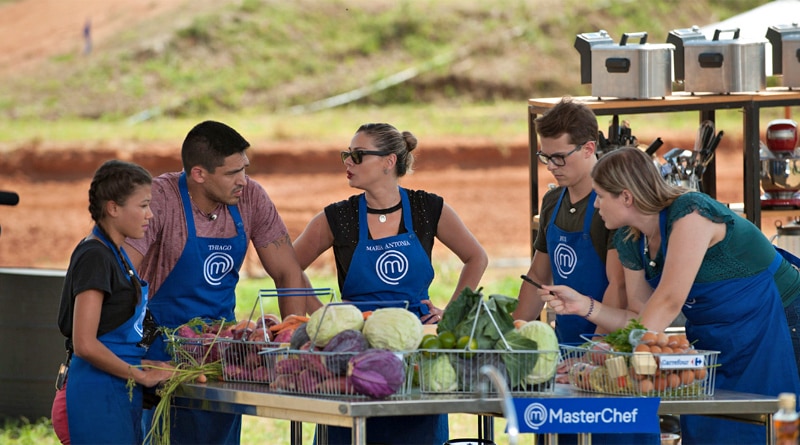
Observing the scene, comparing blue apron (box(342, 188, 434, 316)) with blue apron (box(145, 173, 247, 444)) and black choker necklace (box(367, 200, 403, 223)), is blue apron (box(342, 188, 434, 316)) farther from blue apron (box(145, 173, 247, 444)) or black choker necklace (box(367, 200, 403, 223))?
blue apron (box(145, 173, 247, 444))

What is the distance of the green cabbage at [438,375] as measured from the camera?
3.69 meters

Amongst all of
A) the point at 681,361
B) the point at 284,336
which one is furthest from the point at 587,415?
the point at 284,336

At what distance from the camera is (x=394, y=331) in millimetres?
3711

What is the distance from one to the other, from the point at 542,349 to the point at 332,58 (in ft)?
73.8

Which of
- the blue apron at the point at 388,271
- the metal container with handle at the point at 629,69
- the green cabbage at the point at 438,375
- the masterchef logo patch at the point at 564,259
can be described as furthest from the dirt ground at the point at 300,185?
the green cabbage at the point at 438,375

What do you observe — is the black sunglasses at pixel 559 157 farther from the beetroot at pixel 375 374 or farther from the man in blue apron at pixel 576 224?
the beetroot at pixel 375 374

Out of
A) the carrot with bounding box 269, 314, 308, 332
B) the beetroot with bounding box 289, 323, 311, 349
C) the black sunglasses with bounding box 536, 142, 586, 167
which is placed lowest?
the beetroot with bounding box 289, 323, 311, 349

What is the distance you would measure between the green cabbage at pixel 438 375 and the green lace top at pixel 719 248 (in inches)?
36.6

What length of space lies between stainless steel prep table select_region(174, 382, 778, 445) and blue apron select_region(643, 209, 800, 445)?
407 mm

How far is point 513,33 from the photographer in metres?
26.6

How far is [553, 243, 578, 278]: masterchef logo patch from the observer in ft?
15.2

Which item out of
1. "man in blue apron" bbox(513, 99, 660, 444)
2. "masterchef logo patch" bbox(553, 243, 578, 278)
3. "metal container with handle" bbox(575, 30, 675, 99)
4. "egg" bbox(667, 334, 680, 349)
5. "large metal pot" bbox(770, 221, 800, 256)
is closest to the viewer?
"egg" bbox(667, 334, 680, 349)

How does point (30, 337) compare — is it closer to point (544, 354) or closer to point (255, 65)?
point (544, 354)

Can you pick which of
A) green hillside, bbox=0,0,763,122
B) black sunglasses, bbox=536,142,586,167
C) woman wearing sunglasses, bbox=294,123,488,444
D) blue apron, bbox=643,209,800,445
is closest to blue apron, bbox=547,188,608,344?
black sunglasses, bbox=536,142,586,167
